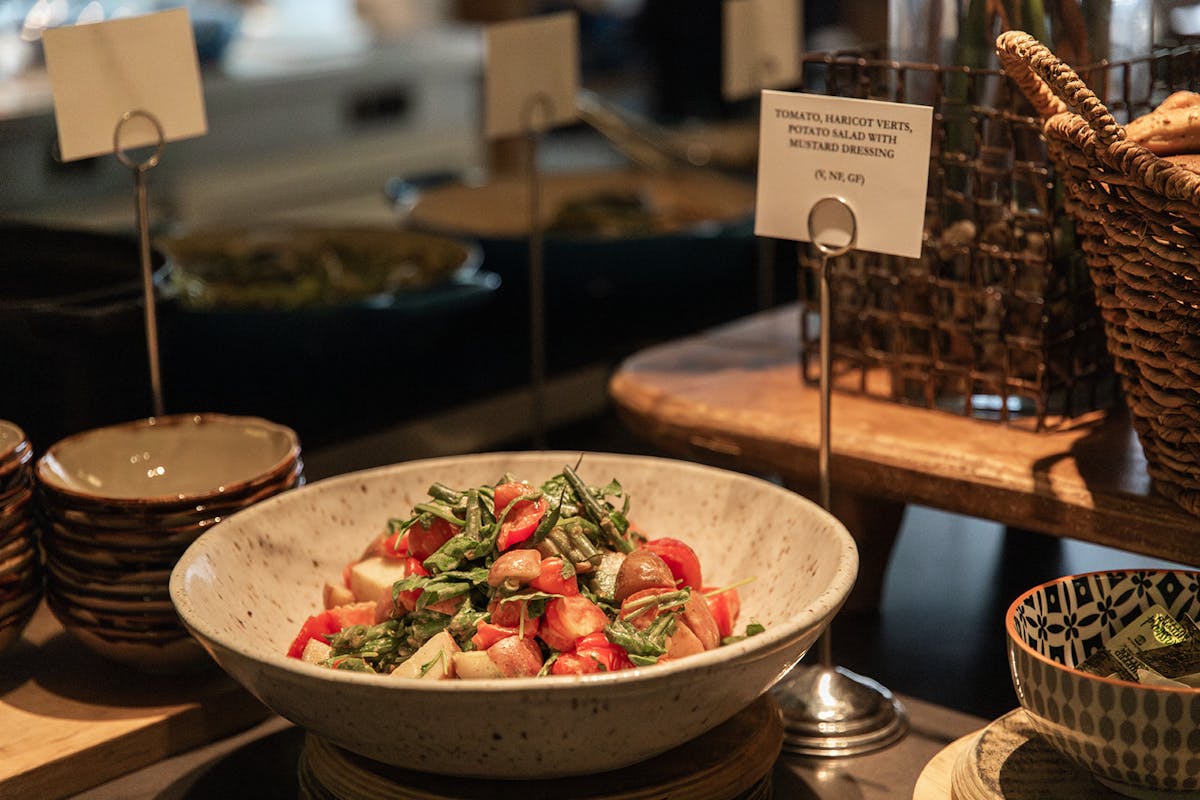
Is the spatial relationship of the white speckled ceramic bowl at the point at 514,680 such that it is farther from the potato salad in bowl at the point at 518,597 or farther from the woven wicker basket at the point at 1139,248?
the woven wicker basket at the point at 1139,248

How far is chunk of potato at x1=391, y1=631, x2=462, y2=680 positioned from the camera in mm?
833

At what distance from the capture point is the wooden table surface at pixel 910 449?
0.97m

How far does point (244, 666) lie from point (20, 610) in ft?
0.98

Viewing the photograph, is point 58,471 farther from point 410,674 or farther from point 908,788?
point 908,788

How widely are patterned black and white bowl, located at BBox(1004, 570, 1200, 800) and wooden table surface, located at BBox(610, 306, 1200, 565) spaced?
0.23ft

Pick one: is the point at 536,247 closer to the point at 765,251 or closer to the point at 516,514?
the point at 765,251

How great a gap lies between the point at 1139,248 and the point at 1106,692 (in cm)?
27

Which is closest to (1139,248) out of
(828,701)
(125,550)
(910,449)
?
(910,449)

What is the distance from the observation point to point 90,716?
100 cm

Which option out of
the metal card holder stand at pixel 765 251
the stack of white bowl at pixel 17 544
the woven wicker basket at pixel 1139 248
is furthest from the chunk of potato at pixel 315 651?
the metal card holder stand at pixel 765 251

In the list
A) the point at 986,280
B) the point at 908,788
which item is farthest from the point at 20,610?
the point at 986,280

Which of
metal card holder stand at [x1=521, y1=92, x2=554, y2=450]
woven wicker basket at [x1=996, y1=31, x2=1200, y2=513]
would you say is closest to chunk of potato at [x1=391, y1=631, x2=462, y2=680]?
woven wicker basket at [x1=996, y1=31, x2=1200, y2=513]

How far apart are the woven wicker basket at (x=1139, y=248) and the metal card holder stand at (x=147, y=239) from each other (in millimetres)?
648

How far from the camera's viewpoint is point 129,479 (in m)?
1.12
